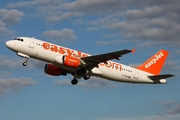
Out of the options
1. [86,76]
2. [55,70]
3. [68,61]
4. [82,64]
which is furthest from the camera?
[55,70]

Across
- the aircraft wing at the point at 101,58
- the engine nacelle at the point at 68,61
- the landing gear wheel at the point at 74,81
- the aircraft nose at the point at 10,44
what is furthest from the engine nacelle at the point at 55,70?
the aircraft nose at the point at 10,44

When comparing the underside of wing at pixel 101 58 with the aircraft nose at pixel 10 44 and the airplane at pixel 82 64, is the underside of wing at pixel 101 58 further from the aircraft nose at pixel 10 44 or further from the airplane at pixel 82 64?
the aircraft nose at pixel 10 44

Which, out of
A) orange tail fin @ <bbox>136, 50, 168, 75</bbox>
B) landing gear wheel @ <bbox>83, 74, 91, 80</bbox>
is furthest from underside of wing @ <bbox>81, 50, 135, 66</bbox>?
orange tail fin @ <bbox>136, 50, 168, 75</bbox>

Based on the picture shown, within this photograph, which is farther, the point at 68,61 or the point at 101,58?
the point at 101,58

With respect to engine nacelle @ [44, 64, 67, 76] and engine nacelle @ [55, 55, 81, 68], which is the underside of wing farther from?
engine nacelle @ [44, 64, 67, 76]

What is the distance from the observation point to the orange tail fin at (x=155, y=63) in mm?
69000

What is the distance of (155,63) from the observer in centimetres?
7069

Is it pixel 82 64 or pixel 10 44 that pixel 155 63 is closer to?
pixel 82 64

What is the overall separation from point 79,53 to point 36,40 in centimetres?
611

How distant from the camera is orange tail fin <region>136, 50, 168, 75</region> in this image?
69000 millimetres

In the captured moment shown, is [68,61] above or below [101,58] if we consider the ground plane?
below

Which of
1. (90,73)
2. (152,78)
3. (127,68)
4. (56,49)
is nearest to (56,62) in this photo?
(56,49)

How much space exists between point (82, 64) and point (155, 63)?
14641 mm

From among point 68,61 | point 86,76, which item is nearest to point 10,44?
point 68,61
